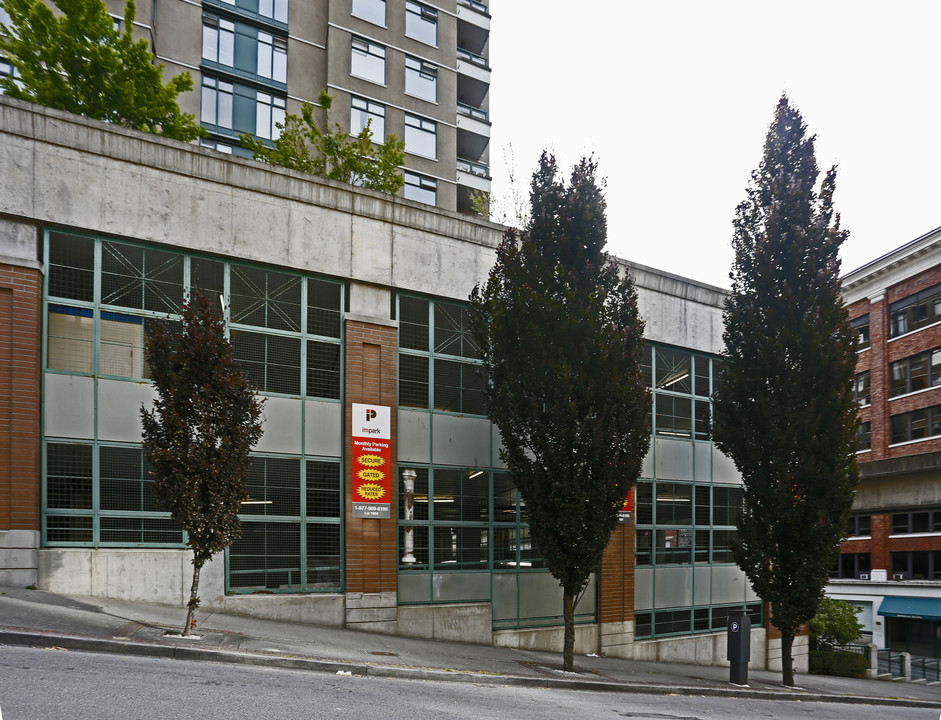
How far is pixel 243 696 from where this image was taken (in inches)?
328

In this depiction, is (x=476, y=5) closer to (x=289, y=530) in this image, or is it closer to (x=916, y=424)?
(x=916, y=424)

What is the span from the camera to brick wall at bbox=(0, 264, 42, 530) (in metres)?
13.1

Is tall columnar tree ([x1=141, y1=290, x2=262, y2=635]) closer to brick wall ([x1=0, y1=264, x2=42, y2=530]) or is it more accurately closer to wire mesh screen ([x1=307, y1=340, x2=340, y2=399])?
brick wall ([x1=0, y1=264, x2=42, y2=530])

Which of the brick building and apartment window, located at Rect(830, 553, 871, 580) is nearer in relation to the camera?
the brick building

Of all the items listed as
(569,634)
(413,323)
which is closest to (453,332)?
(413,323)

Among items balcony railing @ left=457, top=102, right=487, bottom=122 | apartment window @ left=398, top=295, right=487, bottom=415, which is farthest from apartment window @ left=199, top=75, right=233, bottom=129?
apartment window @ left=398, top=295, right=487, bottom=415

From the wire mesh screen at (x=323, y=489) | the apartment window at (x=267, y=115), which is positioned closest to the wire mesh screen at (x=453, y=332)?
the wire mesh screen at (x=323, y=489)

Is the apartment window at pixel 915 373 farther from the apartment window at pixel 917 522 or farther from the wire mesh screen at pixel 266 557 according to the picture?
the wire mesh screen at pixel 266 557

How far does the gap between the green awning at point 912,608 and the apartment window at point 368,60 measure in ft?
131

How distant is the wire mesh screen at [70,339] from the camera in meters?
13.9

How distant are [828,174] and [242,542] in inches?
617

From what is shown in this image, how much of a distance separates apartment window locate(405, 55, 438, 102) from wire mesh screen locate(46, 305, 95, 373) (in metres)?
27.8

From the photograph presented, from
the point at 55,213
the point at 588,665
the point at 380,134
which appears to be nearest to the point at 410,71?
the point at 380,134

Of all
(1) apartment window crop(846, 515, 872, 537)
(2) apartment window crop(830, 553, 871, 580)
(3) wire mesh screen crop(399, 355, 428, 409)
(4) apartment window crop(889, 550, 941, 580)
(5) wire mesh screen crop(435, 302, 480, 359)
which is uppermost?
(5) wire mesh screen crop(435, 302, 480, 359)
